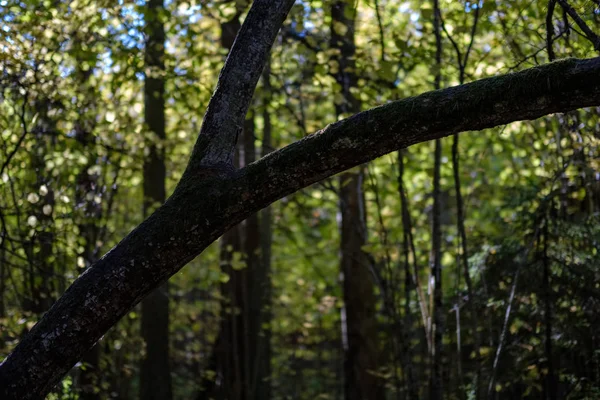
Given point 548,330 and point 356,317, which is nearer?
point 548,330

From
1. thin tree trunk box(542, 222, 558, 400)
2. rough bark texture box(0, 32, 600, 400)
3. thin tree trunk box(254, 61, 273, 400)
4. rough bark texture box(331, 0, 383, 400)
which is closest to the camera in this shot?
rough bark texture box(0, 32, 600, 400)

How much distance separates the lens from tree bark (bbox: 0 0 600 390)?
2814mm

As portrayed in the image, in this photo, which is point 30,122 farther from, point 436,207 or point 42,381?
point 42,381

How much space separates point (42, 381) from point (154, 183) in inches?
236

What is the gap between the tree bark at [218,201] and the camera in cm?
281

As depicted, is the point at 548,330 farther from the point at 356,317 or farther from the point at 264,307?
the point at 264,307

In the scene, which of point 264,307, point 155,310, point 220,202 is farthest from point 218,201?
point 264,307

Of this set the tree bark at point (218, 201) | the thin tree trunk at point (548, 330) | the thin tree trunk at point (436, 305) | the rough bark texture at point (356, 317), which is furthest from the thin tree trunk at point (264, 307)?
the tree bark at point (218, 201)

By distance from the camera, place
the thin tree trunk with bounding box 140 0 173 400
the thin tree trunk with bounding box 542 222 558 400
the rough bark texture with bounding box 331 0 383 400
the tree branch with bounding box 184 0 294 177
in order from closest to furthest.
→ 1. the tree branch with bounding box 184 0 294 177
2. the thin tree trunk with bounding box 542 222 558 400
3. the thin tree trunk with bounding box 140 0 173 400
4. the rough bark texture with bounding box 331 0 383 400

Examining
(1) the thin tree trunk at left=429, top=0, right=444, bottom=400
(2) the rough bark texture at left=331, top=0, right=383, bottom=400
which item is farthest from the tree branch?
(2) the rough bark texture at left=331, top=0, right=383, bottom=400

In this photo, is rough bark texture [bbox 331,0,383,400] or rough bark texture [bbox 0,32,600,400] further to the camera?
rough bark texture [bbox 331,0,383,400]

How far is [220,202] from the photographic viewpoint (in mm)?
3062

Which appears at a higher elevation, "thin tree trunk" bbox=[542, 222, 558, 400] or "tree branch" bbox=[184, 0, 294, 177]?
"tree branch" bbox=[184, 0, 294, 177]

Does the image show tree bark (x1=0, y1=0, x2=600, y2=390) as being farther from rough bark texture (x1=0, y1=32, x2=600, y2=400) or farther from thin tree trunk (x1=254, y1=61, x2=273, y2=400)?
thin tree trunk (x1=254, y1=61, x2=273, y2=400)
